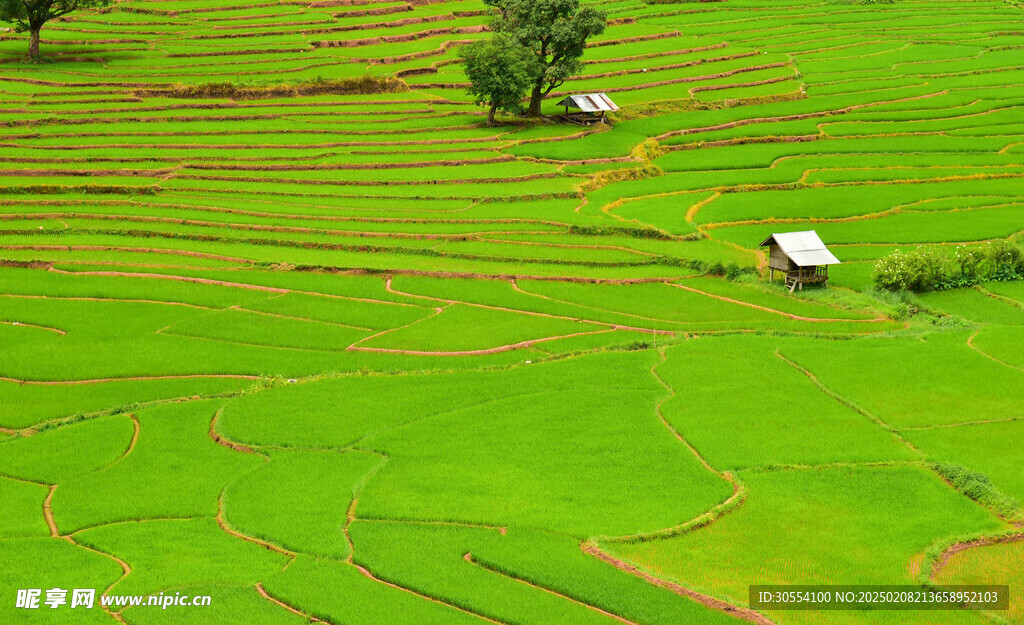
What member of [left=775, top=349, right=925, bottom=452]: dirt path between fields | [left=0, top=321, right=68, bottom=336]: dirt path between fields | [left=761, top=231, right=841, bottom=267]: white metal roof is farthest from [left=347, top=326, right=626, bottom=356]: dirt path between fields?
[left=761, top=231, right=841, bottom=267]: white metal roof

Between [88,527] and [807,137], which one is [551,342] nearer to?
[88,527]

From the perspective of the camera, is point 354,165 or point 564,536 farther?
point 354,165

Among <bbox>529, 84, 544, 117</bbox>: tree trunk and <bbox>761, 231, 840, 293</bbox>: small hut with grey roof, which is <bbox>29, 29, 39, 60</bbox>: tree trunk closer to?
<bbox>529, 84, 544, 117</bbox>: tree trunk

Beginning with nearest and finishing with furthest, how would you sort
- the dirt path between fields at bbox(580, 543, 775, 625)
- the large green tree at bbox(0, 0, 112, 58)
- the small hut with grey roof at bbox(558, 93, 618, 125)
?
the dirt path between fields at bbox(580, 543, 775, 625)
the small hut with grey roof at bbox(558, 93, 618, 125)
the large green tree at bbox(0, 0, 112, 58)

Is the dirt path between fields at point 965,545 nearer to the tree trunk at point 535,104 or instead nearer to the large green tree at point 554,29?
the large green tree at point 554,29

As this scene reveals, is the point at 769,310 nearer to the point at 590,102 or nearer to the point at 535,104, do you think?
the point at 590,102

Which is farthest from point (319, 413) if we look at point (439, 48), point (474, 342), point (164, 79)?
point (439, 48)
